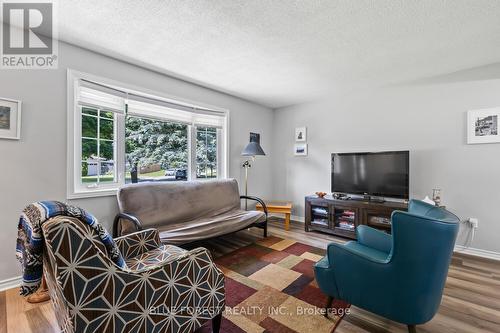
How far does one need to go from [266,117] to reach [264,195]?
1.68 metres

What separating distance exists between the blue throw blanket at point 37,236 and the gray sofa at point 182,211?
43.2 inches

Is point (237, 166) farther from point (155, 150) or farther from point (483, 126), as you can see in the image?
point (483, 126)

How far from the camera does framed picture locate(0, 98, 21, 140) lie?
201cm

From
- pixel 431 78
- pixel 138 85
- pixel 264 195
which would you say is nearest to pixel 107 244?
pixel 138 85

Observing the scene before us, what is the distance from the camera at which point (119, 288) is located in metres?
Answer: 1.11

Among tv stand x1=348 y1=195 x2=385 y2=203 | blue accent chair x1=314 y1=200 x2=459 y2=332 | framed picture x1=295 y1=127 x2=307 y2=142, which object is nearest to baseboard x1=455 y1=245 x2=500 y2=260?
tv stand x1=348 y1=195 x2=385 y2=203

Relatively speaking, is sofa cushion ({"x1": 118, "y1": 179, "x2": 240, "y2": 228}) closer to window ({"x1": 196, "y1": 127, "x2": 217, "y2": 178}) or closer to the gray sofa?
the gray sofa

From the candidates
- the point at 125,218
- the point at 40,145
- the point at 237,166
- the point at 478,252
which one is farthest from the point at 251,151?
the point at 478,252

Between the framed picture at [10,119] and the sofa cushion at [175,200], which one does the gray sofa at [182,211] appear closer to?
the sofa cushion at [175,200]

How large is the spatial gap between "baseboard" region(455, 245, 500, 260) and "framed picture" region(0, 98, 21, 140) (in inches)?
205

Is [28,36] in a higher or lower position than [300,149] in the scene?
higher

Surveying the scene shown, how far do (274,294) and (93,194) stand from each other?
2203 millimetres

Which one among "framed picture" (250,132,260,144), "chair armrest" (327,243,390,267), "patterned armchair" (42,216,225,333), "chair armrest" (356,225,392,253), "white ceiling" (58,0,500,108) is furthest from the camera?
"framed picture" (250,132,260,144)

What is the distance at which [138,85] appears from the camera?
2898mm
